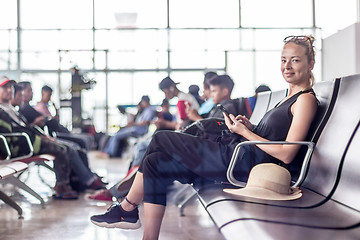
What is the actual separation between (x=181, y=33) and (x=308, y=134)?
9800 mm

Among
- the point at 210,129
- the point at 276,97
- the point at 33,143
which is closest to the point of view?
the point at 210,129

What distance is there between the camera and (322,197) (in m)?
1.58

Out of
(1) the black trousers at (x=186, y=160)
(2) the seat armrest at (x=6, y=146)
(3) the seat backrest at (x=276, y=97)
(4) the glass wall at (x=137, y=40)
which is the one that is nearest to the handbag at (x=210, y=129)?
(1) the black trousers at (x=186, y=160)

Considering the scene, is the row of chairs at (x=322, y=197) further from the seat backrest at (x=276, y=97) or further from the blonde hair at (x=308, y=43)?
the seat backrest at (x=276, y=97)

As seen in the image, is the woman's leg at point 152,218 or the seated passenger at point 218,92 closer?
the woman's leg at point 152,218

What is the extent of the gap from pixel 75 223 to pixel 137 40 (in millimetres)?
8536

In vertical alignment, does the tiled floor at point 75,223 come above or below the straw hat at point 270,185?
below

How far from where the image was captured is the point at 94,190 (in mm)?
4441

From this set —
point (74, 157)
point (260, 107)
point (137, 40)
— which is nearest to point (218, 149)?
point (260, 107)

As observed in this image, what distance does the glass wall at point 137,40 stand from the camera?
36.0 feet

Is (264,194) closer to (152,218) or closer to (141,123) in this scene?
(152,218)

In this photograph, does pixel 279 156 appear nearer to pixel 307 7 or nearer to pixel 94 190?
pixel 94 190

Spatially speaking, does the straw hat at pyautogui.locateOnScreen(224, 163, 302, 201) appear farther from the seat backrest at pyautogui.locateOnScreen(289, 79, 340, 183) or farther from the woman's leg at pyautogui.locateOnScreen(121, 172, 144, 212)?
the woman's leg at pyautogui.locateOnScreen(121, 172, 144, 212)

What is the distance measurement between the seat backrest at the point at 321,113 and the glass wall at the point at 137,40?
884 centimetres
